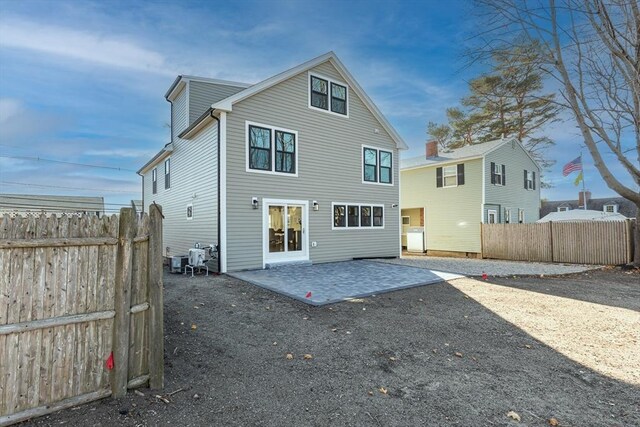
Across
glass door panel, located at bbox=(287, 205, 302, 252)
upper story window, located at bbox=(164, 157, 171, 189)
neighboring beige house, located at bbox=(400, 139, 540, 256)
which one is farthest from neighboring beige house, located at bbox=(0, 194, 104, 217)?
neighboring beige house, located at bbox=(400, 139, 540, 256)

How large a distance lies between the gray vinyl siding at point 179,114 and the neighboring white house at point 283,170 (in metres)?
0.09

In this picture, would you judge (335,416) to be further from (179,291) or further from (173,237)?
(173,237)

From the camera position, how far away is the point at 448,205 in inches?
774

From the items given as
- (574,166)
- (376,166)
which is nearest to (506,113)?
(574,166)

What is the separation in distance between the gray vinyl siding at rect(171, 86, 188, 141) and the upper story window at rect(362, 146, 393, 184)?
7.87 m

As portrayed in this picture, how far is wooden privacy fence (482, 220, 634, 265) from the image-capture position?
12.6 meters

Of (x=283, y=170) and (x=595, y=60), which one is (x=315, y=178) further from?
(x=595, y=60)

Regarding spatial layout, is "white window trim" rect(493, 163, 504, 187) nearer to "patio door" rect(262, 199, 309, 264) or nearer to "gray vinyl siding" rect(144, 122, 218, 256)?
"patio door" rect(262, 199, 309, 264)

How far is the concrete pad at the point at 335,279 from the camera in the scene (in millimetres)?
7113

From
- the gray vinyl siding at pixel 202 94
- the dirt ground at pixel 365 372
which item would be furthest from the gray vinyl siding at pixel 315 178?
the dirt ground at pixel 365 372

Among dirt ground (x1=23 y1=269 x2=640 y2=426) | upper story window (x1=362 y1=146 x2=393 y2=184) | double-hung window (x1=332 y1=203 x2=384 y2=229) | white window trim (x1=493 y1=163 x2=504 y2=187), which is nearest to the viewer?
dirt ground (x1=23 y1=269 x2=640 y2=426)

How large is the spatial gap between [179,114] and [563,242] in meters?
17.9

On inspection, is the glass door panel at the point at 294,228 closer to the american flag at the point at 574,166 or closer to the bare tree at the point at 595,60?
the bare tree at the point at 595,60

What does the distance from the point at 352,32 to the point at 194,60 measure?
23.7 ft
